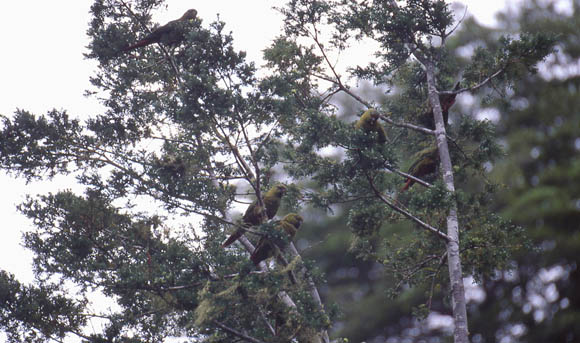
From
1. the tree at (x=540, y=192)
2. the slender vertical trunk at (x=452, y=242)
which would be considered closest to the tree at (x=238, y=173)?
the slender vertical trunk at (x=452, y=242)

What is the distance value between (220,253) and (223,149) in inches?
66.0

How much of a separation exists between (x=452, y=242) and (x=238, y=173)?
325cm

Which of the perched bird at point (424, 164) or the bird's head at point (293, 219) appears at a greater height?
the perched bird at point (424, 164)

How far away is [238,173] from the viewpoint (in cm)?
849

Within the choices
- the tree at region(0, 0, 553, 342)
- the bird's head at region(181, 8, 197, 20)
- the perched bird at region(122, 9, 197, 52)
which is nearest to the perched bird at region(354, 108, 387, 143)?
the tree at region(0, 0, 553, 342)

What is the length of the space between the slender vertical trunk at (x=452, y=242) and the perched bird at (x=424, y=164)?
1.57 feet

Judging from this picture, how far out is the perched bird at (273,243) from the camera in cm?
735

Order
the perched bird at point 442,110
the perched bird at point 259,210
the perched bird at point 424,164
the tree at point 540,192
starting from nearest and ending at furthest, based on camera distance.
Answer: the perched bird at point 259,210, the perched bird at point 424,164, the perched bird at point 442,110, the tree at point 540,192

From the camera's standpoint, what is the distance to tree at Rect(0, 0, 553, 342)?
7.21 m

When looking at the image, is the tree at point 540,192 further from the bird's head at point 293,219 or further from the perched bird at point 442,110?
the bird's head at point 293,219

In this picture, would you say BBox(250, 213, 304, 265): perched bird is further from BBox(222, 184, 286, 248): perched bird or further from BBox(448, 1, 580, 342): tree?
BBox(448, 1, 580, 342): tree

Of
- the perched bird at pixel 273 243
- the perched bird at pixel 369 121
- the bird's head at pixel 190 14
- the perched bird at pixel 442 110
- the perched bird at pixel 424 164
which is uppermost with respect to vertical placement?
the bird's head at pixel 190 14

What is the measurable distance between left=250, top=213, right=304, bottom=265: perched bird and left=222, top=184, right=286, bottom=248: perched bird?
0.28m

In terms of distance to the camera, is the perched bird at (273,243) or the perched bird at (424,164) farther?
the perched bird at (424,164)
